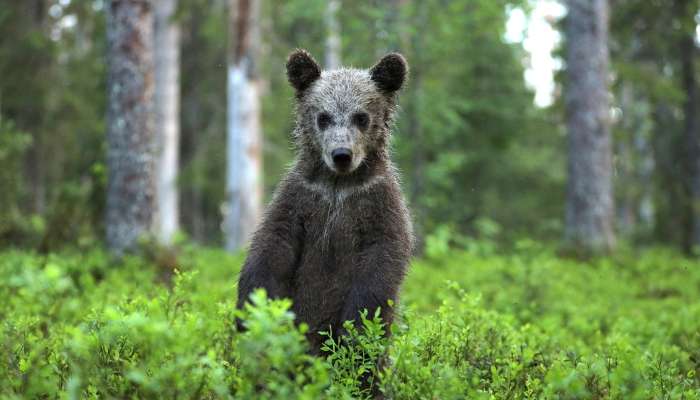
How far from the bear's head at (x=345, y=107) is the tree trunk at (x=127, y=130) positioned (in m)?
4.63

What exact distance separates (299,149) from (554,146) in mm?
26019

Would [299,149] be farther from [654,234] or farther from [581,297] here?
[654,234]

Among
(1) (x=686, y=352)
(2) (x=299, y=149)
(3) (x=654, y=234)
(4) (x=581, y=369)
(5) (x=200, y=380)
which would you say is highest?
(2) (x=299, y=149)

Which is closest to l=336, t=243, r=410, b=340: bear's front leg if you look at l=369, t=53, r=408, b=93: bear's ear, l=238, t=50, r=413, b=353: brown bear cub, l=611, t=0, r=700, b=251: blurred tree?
l=238, t=50, r=413, b=353: brown bear cub

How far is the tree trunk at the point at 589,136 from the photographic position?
13812 mm

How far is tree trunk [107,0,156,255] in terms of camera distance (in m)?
9.45

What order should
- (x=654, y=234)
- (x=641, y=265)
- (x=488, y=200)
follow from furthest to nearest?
(x=488, y=200)
(x=654, y=234)
(x=641, y=265)

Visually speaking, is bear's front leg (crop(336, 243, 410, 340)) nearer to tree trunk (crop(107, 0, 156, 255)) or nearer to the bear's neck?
the bear's neck

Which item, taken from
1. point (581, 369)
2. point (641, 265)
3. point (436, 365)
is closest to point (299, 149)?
point (436, 365)

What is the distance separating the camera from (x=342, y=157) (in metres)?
4.75

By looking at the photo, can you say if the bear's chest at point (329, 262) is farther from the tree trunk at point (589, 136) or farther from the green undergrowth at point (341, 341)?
the tree trunk at point (589, 136)

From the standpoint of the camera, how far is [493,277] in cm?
1073

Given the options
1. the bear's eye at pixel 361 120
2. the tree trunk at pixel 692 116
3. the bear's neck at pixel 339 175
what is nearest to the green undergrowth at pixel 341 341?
the bear's neck at pixel 339 175

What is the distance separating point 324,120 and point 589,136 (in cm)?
998
